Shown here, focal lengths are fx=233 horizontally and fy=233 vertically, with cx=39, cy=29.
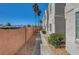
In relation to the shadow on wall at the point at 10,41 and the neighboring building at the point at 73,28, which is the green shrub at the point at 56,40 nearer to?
the neighboring building at the point at 73,28

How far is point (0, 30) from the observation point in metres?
6.61

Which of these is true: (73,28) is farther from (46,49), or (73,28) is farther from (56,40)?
(56,40)

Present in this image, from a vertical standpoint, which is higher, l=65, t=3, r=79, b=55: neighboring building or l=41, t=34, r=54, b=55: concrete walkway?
l=65, t=3, r=79, b=55: neighboring building

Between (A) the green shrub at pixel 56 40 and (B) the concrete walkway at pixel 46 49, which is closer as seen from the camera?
(B) the concrete walkway at pixel 46 49

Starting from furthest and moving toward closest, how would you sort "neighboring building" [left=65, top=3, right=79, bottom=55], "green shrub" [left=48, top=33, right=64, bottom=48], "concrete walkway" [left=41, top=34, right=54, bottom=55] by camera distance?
"green shrub" [left=48, top=33, right=64, bottom=48] < "neighboring building" [left=65, top=3, right=79, bottom=55] < "concrete walkway" [left=41, top=34, right=54, bottom=55]

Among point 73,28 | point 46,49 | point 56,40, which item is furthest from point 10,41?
point 56,40

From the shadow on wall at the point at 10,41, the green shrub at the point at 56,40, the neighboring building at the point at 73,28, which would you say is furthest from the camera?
the green shrub at the point at 56,40

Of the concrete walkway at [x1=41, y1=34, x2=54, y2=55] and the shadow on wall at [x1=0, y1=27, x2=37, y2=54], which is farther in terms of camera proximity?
the concrete walkway at [x1=41, y1=34, x2=54, y2=55]

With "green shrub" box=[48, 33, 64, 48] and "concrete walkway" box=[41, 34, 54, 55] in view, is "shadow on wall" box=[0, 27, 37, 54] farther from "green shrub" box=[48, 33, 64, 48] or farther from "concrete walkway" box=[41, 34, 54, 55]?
"green shrub" box=[48, 33, 64, 48]

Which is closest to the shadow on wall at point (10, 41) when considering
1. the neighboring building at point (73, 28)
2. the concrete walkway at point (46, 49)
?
the concrete walkway at point (46, 49)

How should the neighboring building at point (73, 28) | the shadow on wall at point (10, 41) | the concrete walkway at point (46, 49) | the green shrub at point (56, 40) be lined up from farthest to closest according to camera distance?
the green shrub at point (56, 40)
the neighboring building at point (73, 28)
the concrete walkway at point (46, 49)
the shadow on wall at point (10, 41)

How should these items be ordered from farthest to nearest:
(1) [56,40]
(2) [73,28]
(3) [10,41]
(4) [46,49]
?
A: (1) [56,40] → (4) [46,49] → (2) [73,28] → (3) [10,41]

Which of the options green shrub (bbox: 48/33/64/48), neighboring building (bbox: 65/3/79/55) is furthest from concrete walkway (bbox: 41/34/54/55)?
neighboring building (bbox: 65/3/79/55)
